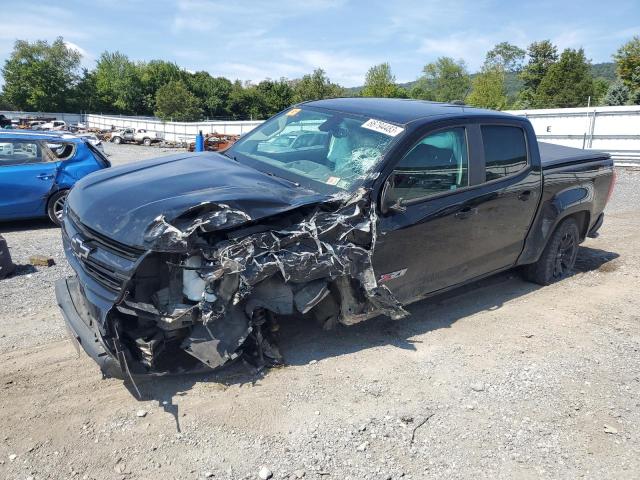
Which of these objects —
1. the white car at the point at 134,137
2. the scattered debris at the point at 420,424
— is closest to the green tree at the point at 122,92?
the white car at the point at 134,137

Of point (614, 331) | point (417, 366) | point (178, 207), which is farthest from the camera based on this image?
point (614, 331)

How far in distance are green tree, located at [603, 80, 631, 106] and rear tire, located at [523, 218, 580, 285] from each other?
3130 centimetres

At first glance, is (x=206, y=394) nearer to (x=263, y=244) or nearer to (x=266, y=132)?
(x=263, y=244)

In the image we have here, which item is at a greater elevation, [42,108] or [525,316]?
[42,108]

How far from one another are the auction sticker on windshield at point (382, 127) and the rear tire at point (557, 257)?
8.77 ft

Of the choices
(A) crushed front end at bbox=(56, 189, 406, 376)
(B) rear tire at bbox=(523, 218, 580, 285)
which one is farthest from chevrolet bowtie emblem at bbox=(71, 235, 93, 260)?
(B) rear tire at bbox=(523, 218, 580, 285)

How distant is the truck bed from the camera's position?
216 inches

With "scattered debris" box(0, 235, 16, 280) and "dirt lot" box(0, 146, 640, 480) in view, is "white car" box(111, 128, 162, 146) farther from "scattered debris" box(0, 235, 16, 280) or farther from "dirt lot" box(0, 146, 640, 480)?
"dirt lot" box(0, 146, 640, 480)

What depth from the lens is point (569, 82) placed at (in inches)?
1858

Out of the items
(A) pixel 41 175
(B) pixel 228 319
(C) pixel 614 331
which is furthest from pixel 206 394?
(A) pixel 41 175

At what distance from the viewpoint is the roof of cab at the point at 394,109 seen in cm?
437

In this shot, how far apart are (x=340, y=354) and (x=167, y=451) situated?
1.59 m

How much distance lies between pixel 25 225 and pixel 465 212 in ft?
24.6

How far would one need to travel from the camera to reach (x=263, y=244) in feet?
10.9
